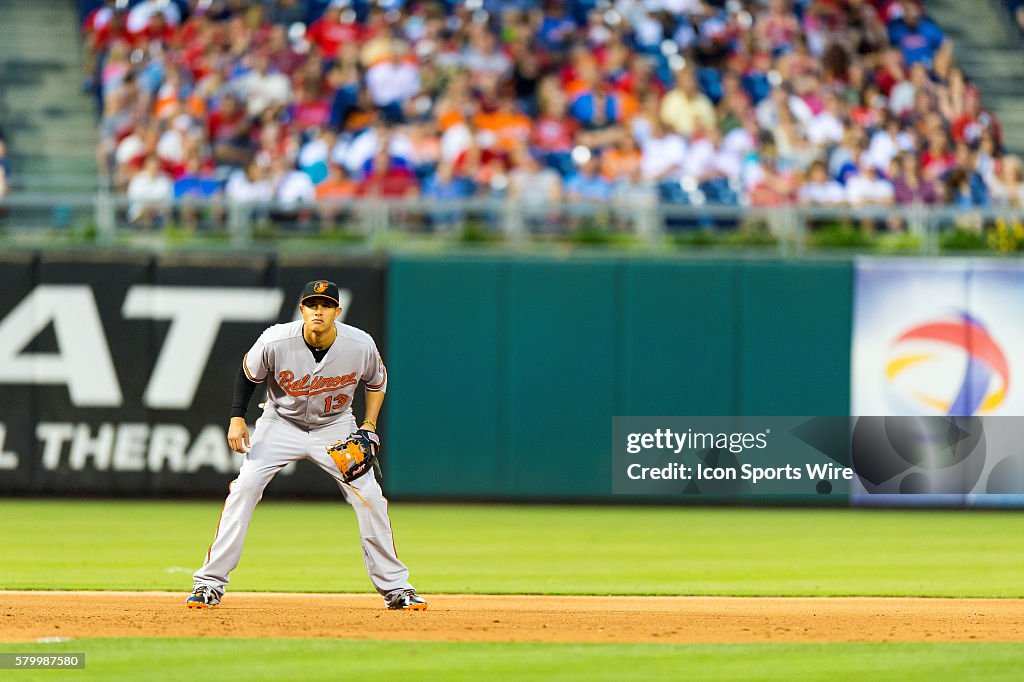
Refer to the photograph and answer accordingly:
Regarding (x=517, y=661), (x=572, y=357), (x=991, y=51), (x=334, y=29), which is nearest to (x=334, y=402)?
(x=517, y=661)

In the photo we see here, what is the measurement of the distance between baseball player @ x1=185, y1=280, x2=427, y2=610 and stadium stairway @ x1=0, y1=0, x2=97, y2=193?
8.73m

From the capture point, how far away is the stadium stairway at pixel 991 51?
17.4 metres

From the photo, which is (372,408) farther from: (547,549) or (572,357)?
(572,357)

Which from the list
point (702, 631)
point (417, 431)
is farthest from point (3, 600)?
point (417, 431)

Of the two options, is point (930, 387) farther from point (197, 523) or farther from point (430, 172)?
point (197, 523)

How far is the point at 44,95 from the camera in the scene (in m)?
16.7

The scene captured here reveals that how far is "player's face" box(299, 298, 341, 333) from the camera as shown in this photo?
717 centimetres

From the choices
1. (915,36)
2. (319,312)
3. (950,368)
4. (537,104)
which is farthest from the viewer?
(915,36)

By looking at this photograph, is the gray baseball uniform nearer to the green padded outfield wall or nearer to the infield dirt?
the infield dirt

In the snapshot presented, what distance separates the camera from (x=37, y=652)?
6285 mm

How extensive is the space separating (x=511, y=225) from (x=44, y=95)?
5807mm

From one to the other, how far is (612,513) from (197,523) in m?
3.48

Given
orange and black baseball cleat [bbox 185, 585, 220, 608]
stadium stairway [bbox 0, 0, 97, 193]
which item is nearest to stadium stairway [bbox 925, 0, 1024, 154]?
stadium stairway [bbox 0, 0, 97, 193]

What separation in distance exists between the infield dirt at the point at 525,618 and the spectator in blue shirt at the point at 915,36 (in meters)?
9.44
